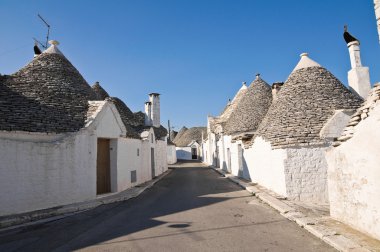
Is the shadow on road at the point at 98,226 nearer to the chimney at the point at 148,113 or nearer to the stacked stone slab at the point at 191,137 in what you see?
the chimney at the point at 148,113

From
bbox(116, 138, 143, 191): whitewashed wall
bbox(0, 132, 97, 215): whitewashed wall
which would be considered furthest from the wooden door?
bbox(0, 132, 97, 215): whitewashed wall

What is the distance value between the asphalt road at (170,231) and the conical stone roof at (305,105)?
285 cm

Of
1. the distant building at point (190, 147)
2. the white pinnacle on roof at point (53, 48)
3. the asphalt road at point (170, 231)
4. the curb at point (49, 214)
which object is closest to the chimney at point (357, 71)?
the asphalt road at point (170, 231)

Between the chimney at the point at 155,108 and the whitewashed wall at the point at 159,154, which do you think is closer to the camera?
the whitewashed wall at the point at 159,154

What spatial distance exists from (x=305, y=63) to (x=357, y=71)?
2.33 meters

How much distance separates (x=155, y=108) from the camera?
936 inches

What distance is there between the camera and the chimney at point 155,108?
77.0ft

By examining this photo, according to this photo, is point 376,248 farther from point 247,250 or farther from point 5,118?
point 5,118

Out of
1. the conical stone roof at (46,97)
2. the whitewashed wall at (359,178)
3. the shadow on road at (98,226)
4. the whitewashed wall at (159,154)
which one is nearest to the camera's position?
the whitewashed wall at (359,178)

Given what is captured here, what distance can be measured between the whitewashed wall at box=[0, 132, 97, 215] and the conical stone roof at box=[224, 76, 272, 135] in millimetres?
12701

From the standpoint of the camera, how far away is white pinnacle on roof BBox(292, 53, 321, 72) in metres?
12.5

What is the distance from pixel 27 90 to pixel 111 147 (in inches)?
163

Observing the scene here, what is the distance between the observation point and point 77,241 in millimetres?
5734

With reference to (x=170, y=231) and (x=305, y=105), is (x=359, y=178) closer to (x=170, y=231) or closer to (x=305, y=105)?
(x=170, y=231)
